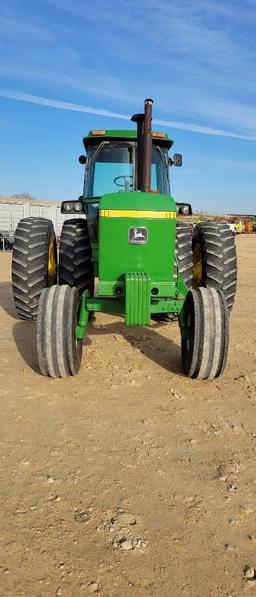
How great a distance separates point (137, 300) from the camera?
4.11 m

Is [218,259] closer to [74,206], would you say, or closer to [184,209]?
→ [184,209]

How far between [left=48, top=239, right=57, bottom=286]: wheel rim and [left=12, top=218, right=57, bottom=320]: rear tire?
12cm

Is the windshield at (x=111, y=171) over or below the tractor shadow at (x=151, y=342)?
over

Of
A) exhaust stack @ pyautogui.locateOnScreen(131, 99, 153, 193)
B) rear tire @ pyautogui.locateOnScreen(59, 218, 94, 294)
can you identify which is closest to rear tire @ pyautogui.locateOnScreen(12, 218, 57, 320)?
rear tire @ pyautogui.locateOnScreen(59, 218, 94, 294)

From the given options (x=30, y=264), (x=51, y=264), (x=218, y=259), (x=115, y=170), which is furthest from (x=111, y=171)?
(x=218, y=259)

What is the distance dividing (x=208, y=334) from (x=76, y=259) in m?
2.12

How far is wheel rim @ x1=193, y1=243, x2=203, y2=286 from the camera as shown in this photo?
6.06 meters

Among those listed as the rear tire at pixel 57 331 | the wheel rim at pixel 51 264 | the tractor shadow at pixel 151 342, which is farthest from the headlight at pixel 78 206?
the rear tire at pixel 57 331

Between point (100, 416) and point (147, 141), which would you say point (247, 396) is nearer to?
point (100, 416)

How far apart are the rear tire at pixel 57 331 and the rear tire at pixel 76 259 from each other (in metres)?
1.36

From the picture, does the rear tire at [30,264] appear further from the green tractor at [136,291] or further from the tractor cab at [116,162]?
the tractor cab at [116,162]

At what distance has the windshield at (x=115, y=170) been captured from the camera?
593 cm

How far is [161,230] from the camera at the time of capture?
437cm

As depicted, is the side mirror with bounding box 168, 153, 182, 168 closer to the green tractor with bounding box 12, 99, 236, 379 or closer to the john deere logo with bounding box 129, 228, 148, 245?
the green tractor with bounding box 12, 99, 236, 379
